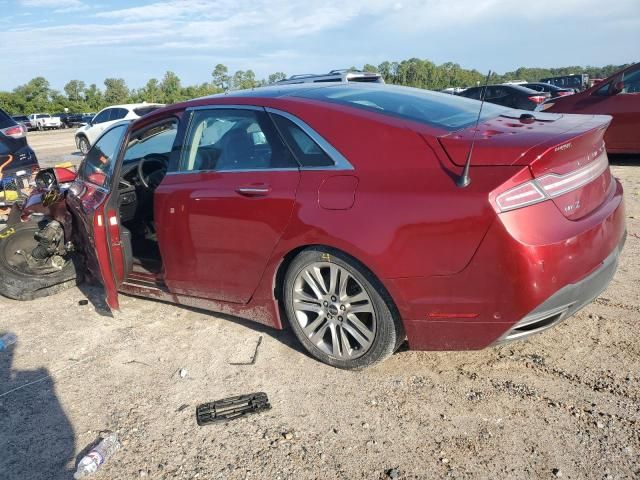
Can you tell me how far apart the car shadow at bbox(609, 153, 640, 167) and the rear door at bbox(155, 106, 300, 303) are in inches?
308

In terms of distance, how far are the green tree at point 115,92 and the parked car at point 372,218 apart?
76.6m

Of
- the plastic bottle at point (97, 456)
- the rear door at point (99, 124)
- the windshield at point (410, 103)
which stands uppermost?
the windshield at point (410, 103)

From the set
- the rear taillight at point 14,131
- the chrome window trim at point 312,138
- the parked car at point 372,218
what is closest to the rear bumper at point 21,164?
the rear taillight at point 14,131

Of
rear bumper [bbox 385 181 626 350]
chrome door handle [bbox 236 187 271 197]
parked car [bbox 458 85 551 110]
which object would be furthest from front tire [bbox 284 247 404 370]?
parked car [bbox 458 85 551 110]

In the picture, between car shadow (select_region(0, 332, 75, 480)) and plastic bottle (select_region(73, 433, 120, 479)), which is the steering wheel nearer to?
car shadow (select_region(0, 332, 75, 480))

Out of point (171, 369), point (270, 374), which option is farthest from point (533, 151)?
point (171, 369)

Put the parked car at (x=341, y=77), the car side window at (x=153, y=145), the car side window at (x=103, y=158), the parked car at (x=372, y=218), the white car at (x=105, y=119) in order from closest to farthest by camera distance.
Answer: the parked car at (x=372, y=218) < the car side window at (x=103, y=158) < the car side window at (x=153, y=145) < the parked car at (x=341, y=77) < the white car at (x=105, y=119)

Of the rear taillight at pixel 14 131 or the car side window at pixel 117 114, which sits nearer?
the rear taillight at pixel 14 131

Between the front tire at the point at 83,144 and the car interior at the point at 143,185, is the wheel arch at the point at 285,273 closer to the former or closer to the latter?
the car interior at the point at 143,185

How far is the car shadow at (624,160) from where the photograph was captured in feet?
Answer: 29.5

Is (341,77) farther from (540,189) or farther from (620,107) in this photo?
(540,189)

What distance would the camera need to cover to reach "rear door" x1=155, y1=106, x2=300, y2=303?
3207 mm

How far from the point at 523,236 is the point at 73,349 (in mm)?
3228

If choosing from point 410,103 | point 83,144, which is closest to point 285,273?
point 410,103
